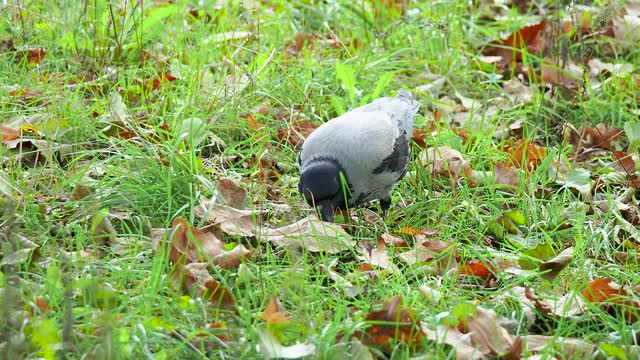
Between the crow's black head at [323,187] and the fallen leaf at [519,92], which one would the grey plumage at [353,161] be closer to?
the crow's black head at [323,187]

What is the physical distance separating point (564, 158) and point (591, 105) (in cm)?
69

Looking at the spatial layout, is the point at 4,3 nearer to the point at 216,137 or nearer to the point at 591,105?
the point at 216,137

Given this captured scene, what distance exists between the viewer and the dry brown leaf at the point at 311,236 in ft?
11.4

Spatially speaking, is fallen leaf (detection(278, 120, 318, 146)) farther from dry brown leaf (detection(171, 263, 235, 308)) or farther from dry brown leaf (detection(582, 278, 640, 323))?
dry brown leaf (detection(582, 278, 640, 323))

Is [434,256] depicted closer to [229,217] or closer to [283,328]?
[229,217]

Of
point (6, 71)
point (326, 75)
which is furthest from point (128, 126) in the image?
point (326, 75)

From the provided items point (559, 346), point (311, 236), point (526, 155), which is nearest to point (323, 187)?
point (311, 236)

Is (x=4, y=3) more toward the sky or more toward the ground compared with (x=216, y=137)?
more toward the sky

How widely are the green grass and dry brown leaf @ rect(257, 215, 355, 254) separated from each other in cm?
5

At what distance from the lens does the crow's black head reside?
142 inches

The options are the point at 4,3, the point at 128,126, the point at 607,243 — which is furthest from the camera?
the point at 4,3

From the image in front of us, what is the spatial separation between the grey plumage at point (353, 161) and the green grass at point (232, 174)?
0.57 feet

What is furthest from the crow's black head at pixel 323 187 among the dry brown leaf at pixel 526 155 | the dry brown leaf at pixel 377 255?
the dry brown leaf at pixel 526 155

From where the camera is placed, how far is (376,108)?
418 centimetres
